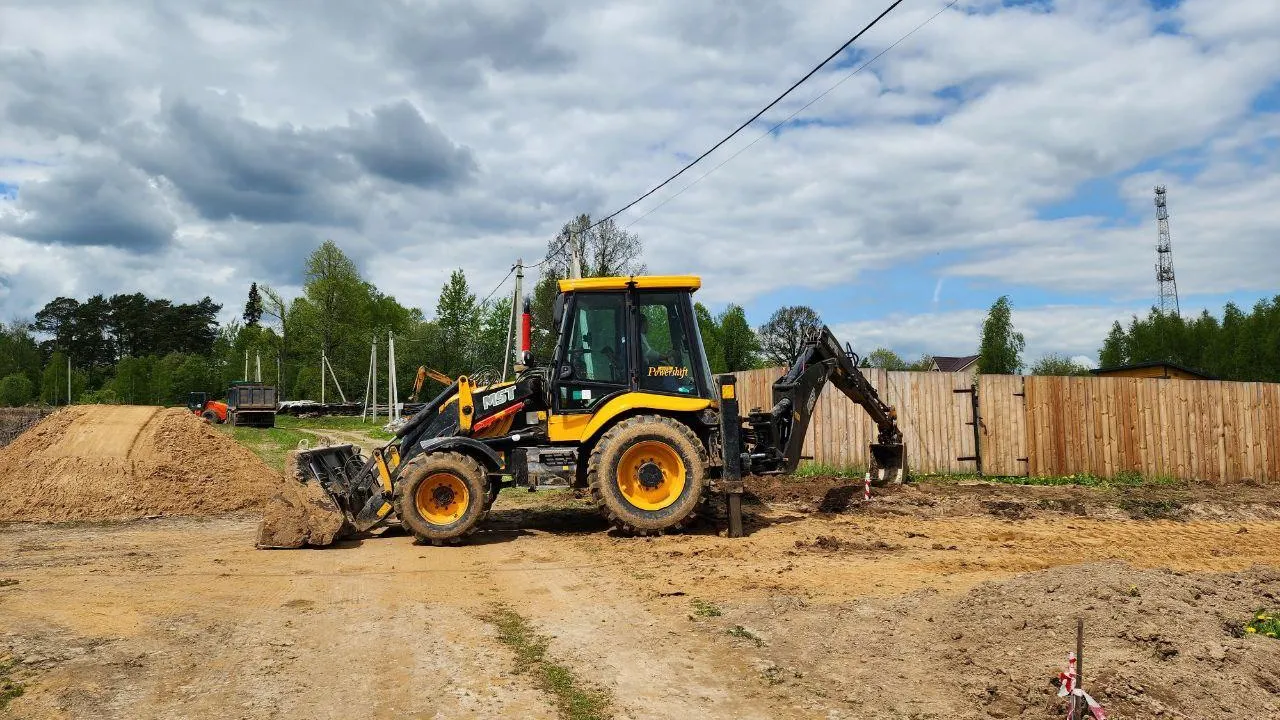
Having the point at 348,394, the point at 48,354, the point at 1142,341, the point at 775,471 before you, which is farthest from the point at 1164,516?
the point at 48,354

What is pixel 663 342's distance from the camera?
1048cm

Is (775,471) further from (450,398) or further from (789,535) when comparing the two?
(450,398)

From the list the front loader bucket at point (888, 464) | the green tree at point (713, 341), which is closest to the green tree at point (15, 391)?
the green tree at point (713, 341)

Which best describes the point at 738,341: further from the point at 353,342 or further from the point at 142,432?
the point at 142,432

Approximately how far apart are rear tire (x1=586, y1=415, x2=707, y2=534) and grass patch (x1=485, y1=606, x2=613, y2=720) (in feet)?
10.5

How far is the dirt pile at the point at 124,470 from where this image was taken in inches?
513

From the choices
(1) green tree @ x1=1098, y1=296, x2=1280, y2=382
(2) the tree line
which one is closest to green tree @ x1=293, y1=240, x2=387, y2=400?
(2) the tree line

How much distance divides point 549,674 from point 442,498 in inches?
196

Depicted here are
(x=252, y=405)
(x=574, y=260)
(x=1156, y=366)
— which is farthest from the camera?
(x=252, y=405)

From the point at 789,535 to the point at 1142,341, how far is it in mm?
45731

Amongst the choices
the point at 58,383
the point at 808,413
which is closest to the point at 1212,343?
the point at 808,413

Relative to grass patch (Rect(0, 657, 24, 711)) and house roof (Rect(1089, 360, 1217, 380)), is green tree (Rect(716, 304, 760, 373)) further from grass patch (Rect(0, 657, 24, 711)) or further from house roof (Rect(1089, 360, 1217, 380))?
grass patch (Rect(0, 657, 24, 711))

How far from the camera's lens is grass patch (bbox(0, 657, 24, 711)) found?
192 inches

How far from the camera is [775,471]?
10789 millimetres
